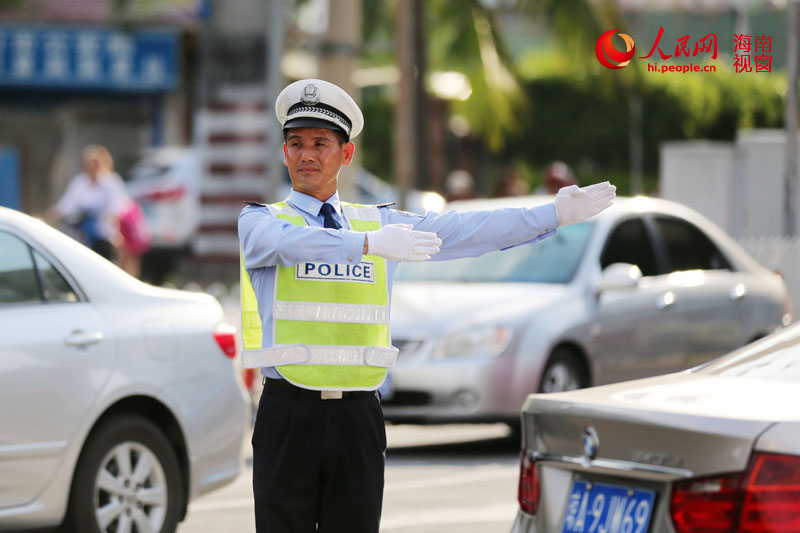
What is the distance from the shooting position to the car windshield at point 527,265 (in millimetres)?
10945

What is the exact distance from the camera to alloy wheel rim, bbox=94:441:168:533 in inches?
266

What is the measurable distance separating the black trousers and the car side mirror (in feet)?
20.6

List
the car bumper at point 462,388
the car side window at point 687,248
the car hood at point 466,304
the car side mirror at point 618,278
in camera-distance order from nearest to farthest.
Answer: the car bumper at point 462,388
the car hood at point 466,304
the car side mirror at point 618,278
the car side window at point 687,248

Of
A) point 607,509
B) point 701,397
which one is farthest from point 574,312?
point 607,509

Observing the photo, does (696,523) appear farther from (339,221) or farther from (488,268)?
(488,268)

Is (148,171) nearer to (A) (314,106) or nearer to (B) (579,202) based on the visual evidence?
(A) (314,106)

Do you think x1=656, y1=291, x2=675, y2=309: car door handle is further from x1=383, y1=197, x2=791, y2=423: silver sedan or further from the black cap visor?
Answer: the black cap visor

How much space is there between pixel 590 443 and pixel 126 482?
9.92 ft

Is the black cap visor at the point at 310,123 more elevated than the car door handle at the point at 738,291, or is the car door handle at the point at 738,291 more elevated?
the black cap visor at the point at 310,123

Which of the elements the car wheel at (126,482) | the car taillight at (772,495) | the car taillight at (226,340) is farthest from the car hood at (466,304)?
the car taillight at (772,495)

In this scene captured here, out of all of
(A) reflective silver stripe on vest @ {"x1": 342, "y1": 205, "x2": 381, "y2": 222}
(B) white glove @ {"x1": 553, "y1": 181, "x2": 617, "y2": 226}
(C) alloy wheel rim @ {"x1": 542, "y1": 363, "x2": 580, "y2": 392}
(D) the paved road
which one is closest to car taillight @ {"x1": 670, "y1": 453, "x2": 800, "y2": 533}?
(B) white glove @ {"x1": 553, "y1": 181, "x2": 617, "y2": 226}

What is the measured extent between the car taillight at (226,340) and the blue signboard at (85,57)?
2530 centimetres

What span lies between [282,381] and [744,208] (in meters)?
17.7

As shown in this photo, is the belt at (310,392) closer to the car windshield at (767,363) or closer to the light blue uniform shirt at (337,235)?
the light blue uniform shirt at (337,235)
